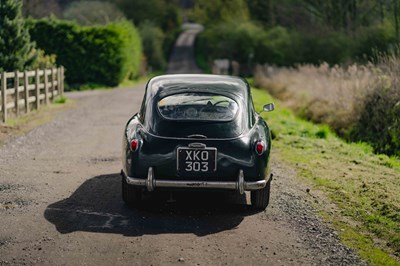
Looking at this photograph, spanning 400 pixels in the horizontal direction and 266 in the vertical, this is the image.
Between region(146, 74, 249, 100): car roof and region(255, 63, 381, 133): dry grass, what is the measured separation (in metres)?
7.42

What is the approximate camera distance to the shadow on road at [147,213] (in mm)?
7238

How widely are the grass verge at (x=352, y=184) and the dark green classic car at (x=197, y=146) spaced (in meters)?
1.17

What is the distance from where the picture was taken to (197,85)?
8820 millimetres

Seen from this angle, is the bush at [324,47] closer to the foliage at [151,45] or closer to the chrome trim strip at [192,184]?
the foliage at [151,45]

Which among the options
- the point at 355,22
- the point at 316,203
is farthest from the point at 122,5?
the point at 316,203

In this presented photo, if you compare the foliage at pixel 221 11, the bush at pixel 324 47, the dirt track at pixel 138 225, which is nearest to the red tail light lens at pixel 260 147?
the dirt track at pixel 138 225

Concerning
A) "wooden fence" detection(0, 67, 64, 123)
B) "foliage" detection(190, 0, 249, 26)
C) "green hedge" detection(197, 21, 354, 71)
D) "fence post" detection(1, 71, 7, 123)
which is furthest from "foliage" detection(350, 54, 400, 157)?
"foliage" detection(190, 0, 249, 26)

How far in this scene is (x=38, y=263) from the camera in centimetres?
589

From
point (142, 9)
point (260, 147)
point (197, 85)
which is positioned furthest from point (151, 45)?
point (260, 147)

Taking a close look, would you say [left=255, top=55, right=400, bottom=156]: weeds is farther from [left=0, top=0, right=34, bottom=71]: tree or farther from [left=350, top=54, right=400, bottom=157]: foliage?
[left=0, top=0, right=34, bottom=71]: tree

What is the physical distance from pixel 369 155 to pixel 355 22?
3018cm

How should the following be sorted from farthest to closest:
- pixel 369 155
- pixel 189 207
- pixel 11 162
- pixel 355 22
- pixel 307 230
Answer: pixel 355 22, pixel 369 155, pixel 11 162, pixel 189 207, pixel 307 230

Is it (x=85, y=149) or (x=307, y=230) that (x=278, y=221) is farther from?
(x=85, y=149)

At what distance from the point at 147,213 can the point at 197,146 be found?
3.47 ft
